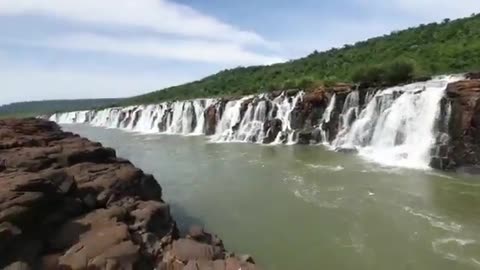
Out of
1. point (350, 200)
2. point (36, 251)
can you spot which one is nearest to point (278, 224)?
point (350, 200)

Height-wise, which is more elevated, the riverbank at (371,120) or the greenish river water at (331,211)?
the riverbank at (371,120)

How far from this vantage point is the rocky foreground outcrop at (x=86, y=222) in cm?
926

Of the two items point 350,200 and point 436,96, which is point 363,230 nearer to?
point 350,200

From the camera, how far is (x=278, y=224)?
1420 centimetres

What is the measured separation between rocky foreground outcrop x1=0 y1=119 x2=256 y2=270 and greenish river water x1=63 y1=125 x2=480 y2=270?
6.53 ft

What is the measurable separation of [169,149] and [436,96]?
18.8 meters

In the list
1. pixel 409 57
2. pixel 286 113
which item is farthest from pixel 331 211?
pixel 409 57

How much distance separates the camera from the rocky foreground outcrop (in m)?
9.26

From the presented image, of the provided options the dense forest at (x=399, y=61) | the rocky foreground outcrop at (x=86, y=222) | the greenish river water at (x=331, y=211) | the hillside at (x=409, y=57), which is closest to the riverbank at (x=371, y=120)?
the greenish river water at (x=331, y=211)

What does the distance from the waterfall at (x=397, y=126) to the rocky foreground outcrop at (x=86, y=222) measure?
1460cm

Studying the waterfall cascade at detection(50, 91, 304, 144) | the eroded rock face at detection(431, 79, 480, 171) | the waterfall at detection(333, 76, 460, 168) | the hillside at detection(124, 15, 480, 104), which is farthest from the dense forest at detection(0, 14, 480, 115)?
the eroded rock face at detection(431, 79, 480, 171)

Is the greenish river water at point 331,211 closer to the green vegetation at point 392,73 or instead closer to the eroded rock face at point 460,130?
the eroded rock face at point 460,130

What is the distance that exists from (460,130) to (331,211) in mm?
11087

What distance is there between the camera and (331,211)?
15.4 m
